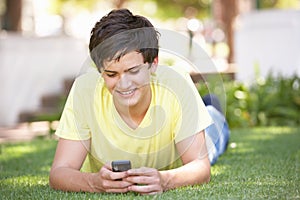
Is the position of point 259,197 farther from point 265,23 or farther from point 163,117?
point 265,23

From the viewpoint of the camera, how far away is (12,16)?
14094 millimetres

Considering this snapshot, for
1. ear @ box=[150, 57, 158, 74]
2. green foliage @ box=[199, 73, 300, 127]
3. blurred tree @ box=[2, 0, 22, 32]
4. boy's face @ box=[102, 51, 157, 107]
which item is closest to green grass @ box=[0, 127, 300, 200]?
boy's face @ box=[102, 51, 157, 107]

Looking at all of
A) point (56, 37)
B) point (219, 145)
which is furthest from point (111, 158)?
point (56, 37)

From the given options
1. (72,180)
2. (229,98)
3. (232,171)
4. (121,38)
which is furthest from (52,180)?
(229,98)

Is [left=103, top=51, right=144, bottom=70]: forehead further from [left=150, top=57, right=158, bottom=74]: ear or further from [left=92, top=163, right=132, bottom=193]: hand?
A: [left=92, top=163, right=132, bottom=193]: hand

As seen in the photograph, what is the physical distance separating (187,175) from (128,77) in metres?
0.55

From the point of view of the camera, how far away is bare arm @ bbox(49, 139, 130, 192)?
3309mm

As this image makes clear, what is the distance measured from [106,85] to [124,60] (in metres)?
0.18

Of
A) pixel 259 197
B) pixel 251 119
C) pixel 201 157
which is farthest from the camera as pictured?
pixel 251 119

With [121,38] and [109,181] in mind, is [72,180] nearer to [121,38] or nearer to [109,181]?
[109,181]

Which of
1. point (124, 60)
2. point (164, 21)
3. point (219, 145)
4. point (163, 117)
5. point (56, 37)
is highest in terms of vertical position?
point (124, 60)

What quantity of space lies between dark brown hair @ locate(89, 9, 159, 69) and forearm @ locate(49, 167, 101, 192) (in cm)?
50

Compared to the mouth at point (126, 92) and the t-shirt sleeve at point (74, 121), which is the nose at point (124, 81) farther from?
the t-shirt sleeve at point (74, 121)

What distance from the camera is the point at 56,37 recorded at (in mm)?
12938
